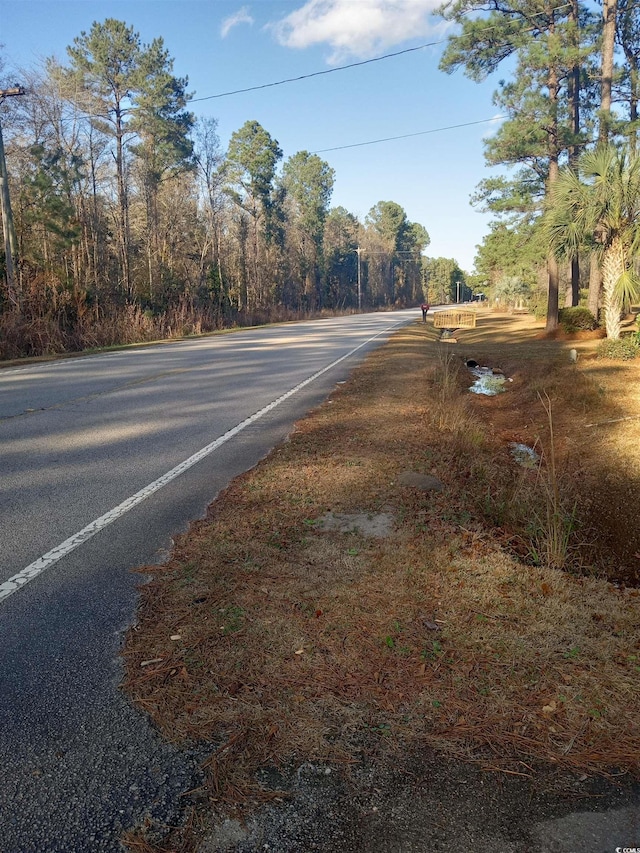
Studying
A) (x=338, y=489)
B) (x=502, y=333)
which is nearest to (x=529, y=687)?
(x=338, y=489)

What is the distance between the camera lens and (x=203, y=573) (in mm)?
3811

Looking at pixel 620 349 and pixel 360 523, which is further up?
pixel 620 349

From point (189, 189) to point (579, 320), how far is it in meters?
32.5

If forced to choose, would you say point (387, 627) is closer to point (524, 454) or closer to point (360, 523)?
point (360, 523)

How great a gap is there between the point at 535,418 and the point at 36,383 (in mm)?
9648

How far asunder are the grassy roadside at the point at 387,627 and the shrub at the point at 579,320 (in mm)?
16503

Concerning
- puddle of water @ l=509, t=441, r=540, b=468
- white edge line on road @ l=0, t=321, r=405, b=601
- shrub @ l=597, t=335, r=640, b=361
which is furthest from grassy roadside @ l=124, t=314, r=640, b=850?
shrub @ l=597, t=335, r=640, b=361

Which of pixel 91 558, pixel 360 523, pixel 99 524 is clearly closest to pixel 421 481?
pixel 360 523

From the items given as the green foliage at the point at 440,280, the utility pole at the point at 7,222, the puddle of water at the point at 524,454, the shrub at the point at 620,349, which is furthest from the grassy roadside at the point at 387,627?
the green foliage at the point at 440,280

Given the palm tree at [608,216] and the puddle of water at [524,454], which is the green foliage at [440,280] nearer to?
the palm tree at [608,216]

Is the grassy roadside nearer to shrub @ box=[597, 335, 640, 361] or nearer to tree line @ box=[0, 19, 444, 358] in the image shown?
shrub @ box=[597, 335, 640, 361]

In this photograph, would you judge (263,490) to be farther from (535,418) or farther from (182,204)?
(182,204)

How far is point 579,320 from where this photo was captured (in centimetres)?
2123

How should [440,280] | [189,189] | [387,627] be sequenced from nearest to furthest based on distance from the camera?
[387,627]
[189,189]
[440,280]
